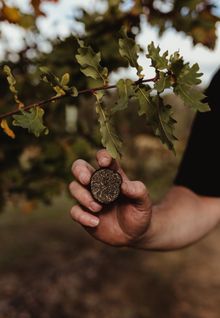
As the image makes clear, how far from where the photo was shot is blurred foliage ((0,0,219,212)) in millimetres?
2557

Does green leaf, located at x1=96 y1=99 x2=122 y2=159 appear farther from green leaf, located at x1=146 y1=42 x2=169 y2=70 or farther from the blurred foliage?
the blurred foliage

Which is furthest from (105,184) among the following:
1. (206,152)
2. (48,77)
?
(206,152)

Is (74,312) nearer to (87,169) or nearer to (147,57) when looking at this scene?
(87,169)

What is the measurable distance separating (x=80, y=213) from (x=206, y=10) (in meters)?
1.52

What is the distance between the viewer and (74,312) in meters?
6.08

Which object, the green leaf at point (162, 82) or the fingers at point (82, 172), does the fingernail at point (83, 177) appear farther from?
the green leaf at point (162, 82)

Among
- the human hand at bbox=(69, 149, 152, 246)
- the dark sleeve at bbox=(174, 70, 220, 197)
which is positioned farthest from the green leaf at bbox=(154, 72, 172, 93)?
the dark sleeve at bbox=(174, 70, 220, 197)

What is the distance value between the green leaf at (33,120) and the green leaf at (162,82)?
0.33 m

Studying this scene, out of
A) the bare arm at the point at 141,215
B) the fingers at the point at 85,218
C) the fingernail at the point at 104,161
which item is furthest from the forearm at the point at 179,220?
the fingernail at the point at 104,161

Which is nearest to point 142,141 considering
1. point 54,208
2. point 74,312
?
point 54,208

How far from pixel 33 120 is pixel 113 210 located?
2.13 ft

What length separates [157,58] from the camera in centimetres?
117

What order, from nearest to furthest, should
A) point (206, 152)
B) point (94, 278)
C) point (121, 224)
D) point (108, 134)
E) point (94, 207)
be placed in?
1. point (108, 134)
2. point (94, 207)
3. point (121, 224)
4. point (206, 152)
5. point (94, 278)

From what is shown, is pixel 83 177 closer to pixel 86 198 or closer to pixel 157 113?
pixel 86 198
